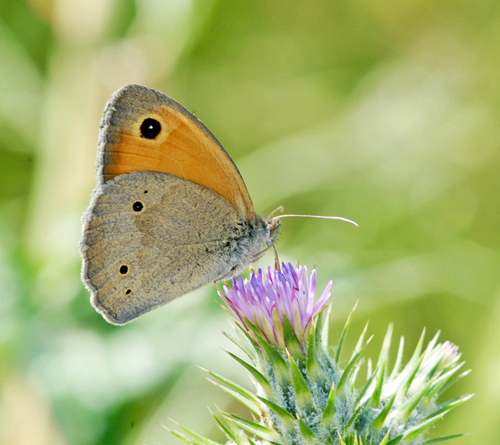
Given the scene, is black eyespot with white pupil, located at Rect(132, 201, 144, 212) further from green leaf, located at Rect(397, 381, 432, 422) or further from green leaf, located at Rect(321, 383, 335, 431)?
green leaf, located at Rect(397, 381, 432, 422)

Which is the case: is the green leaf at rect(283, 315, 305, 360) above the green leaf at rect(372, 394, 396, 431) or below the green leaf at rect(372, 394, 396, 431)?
above

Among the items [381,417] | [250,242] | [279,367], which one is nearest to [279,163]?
[250,242]

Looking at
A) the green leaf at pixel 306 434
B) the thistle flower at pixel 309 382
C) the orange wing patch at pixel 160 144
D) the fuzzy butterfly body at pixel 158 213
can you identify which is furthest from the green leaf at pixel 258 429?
the orange wing patch at pixel 160 144

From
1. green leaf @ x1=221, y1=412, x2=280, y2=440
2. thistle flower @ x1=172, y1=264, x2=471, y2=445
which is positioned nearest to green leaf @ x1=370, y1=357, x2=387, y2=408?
thistle flower @ x1=172, y1=264, x2=471, y2=445

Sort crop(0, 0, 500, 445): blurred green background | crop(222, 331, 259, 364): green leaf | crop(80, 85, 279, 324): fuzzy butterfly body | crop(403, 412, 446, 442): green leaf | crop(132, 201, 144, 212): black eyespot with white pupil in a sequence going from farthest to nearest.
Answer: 1. crop(0, 0, 500, 445): blurred green background
2. crop(132, 201, 144, 212): black eyespot with white pupil
3. crop(80, 85, 279, 324): fuzzy butterfly body
4. crop(222, 331, 259, 364): green leaf
5. crop(403, 412, 446, 442): green leaf

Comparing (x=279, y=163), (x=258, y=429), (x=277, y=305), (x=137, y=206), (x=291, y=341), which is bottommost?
(x=258, y=429)

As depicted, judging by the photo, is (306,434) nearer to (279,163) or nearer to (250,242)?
(250,242)

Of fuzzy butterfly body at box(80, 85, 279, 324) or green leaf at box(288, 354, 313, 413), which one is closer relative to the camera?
green leaf at box(288, 354, 313, 413)

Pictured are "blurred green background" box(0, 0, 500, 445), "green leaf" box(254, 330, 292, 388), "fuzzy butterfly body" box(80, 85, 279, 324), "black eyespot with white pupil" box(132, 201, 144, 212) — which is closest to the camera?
"green leaf" box(254, 330, 292, 388)
